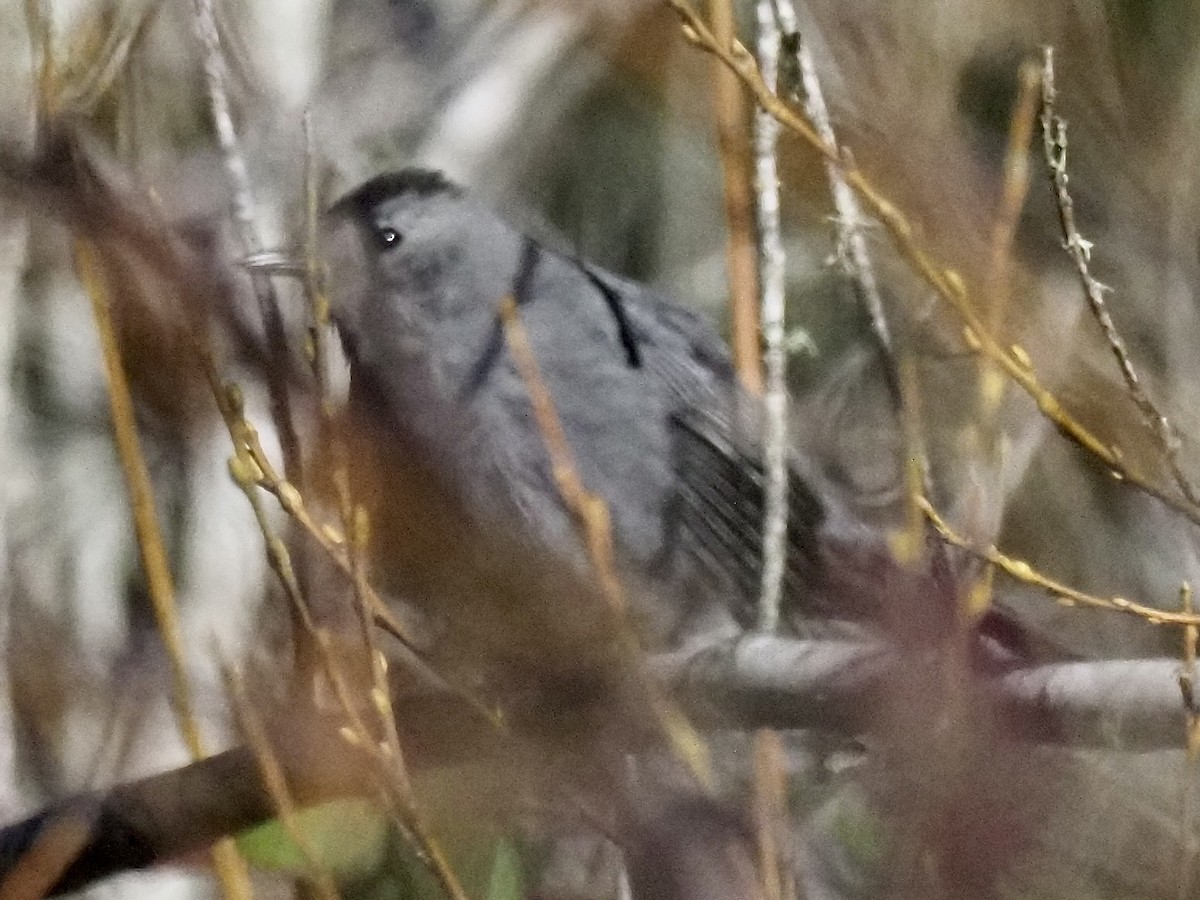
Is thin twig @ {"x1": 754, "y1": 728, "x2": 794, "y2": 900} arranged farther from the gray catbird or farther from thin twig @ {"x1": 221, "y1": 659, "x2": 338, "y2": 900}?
thin twig @ {"x1": 221, "y1": 659, "x2": 338, "y2": 900}

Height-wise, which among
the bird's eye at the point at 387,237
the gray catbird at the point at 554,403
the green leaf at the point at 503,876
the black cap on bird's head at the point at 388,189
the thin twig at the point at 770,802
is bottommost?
the green leaf at the point at 503,876

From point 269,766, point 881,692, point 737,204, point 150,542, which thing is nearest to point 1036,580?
point 881,692

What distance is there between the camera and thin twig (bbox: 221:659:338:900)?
36.2 inches

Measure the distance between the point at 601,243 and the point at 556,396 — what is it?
57 cm

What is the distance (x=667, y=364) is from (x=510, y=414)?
0.15 metres

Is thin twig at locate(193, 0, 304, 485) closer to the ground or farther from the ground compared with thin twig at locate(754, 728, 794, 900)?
farther from the ground

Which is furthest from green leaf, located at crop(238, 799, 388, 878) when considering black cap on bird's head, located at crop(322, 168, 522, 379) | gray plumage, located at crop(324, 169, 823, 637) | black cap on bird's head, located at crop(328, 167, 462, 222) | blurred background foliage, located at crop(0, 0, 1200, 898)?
black cap on bird's head, located at crop(328, 167, 462, 222)

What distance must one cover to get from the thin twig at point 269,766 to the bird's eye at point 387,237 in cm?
39

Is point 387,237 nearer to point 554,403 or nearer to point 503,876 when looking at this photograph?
point 554,403

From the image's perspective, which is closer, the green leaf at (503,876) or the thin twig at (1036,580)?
the thin twig at (1036,580)

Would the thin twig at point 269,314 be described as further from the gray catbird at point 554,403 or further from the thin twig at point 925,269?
the thin twig at point 925,269

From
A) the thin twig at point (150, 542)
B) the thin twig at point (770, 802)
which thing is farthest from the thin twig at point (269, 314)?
the thin twig at point (770, 802)

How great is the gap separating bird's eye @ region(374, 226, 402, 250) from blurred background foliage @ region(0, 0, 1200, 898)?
0.32 feet

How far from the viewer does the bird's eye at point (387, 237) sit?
121 cm
